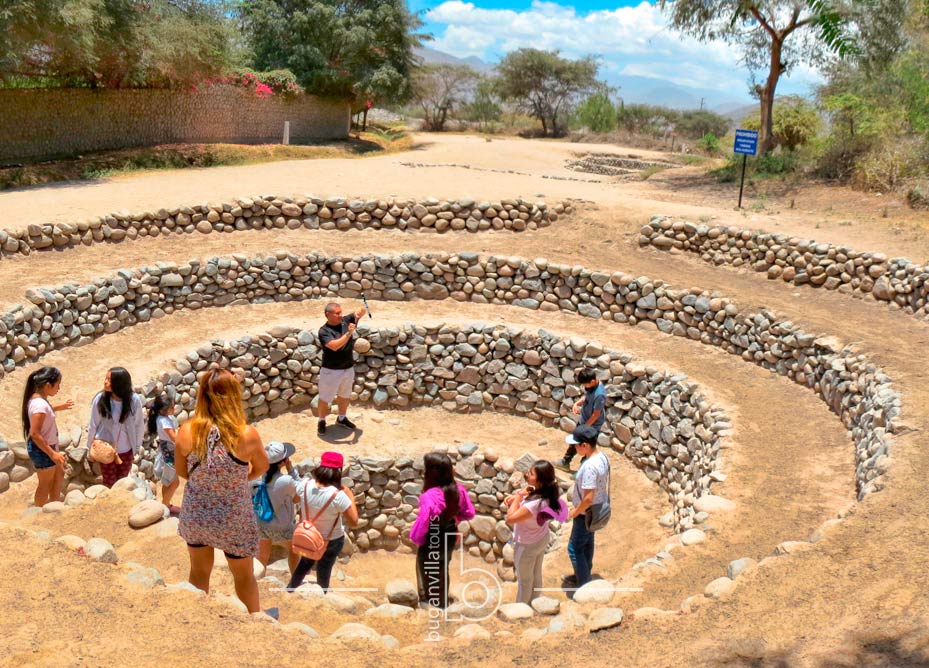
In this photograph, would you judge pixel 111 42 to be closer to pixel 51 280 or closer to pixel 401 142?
pixel 51 280

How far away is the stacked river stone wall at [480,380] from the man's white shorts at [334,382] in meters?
1.45

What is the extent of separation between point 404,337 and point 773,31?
17.4 metres

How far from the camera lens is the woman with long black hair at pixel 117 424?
294 inches

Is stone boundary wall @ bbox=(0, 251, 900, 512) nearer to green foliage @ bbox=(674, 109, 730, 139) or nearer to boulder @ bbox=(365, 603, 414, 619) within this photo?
boulder @ bbox=(365, 603, 414, 619)

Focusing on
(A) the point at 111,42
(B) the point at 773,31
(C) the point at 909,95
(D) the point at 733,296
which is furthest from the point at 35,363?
(B) the point at 773,31

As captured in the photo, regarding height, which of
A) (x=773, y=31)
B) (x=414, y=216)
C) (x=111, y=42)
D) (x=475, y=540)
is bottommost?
(x=475, y=540)

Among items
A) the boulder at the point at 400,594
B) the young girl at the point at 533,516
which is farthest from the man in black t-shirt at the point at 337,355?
the young girl at the point at 533,516

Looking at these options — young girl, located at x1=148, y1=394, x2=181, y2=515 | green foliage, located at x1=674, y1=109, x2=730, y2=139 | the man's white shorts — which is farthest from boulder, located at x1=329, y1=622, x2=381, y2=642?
green foliage, located at x1=674, y1=109, x2=730, y2=139

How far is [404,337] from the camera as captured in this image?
503 inches

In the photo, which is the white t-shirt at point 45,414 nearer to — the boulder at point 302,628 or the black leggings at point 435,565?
the black leggings at point 435,565

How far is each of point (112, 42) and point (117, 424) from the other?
15686 mm

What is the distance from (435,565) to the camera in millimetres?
6957

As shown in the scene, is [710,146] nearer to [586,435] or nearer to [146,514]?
[586,435]

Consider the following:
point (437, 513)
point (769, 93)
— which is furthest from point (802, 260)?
point (769, 93)
